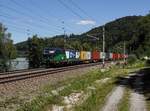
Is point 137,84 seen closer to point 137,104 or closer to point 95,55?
point 137,104

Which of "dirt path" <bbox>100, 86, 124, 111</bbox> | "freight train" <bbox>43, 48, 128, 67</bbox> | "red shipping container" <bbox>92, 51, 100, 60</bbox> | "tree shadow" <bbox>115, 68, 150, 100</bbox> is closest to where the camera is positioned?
"dirt path" <bbox>100, 86, 124, 111</bbox>

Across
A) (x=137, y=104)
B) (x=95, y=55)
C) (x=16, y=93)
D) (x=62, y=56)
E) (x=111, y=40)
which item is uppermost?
(x=111, y=40)

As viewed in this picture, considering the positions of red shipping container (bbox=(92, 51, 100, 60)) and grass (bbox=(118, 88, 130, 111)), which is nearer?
grass (bbox=(118, 88, 130, 111))

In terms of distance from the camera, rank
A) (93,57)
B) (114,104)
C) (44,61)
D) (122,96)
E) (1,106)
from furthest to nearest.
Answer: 1. (93,57)
2. (44,61)
3. (122,96)
4. (114,104)
5. (1,106)

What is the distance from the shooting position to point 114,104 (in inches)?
956

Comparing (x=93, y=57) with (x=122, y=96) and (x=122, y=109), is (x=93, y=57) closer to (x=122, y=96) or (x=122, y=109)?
(x=122, y=96)

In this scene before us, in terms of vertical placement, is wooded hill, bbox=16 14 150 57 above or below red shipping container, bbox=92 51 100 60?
above

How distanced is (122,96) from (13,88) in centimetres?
773

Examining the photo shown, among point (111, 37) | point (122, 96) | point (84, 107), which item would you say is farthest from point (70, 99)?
point (111, 37)

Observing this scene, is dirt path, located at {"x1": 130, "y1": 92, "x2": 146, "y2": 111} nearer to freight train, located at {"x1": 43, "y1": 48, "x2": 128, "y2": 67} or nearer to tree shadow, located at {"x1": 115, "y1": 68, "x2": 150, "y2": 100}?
tree shadow, located at {"x1": 115, "y1": 68, "x2": 150, "y2": 100}

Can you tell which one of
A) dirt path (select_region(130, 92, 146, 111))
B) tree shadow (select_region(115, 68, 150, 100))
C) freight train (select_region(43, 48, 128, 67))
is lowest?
dirt path (select_region(130, 92, 146, 111))

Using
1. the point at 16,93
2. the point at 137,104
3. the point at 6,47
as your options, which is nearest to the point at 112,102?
the point at 137,104

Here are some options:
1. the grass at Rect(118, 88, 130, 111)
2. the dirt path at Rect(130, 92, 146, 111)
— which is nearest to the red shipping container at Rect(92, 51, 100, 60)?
the dirt path at Rect(130, 92, 146, 111)

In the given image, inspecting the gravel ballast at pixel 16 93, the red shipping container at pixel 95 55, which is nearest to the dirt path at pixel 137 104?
the gravel ballast at pixel 16 93
